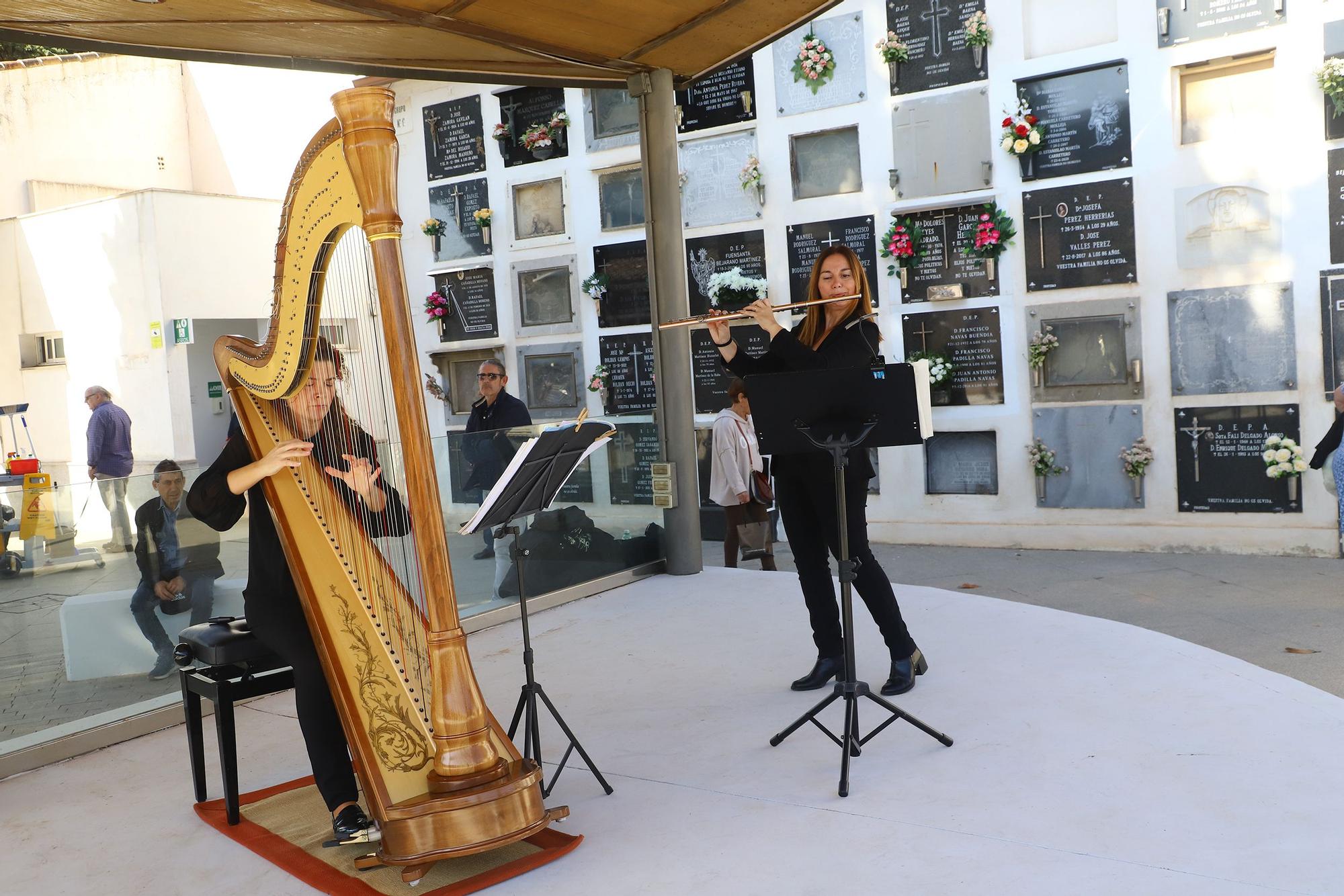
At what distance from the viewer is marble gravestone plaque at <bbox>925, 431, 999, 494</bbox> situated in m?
8.05

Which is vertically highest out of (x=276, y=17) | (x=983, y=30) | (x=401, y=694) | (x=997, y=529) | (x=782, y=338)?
(x=983, y=30)

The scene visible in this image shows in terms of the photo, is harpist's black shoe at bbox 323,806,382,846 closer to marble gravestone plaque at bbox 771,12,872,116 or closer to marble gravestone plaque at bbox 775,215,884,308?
marble gravestone plaque at bbox 775,215,884,308

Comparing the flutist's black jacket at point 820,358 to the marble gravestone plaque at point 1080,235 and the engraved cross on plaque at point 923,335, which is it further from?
the engraved cross on plaque at point 923,335

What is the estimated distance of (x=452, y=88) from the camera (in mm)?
9953

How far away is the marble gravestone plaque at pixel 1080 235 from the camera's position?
7.52m

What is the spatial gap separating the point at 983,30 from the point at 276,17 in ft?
17.9

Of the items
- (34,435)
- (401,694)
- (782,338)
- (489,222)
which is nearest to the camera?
(401,694)

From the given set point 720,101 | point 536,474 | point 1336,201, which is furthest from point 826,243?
point 536,474

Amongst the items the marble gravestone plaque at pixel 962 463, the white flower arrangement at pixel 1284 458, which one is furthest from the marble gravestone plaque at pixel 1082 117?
the white flower arrangement at pixel 1284 458

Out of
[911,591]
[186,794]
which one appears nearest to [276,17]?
[186,794]

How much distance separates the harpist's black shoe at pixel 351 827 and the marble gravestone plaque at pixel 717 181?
6.89 metres

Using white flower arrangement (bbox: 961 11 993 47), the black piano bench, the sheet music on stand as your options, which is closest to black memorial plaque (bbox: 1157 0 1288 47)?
white flower arrangement (bbox: 961 11 993 47)

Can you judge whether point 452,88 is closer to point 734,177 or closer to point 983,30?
point 734,177

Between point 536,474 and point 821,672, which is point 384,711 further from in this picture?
point 821,672
